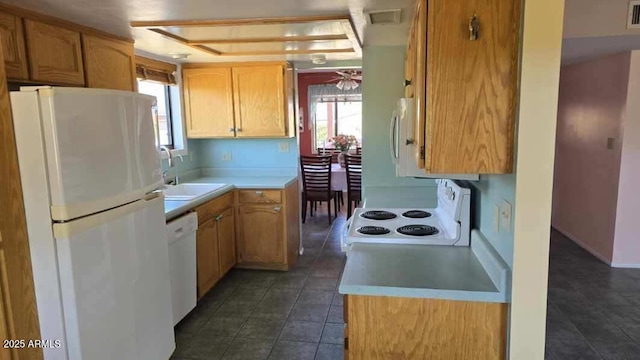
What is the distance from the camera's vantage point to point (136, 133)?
6.51 feet

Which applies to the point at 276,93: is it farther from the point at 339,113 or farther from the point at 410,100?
the point at 339,113

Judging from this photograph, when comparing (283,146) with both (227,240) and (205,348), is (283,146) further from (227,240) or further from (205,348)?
(205,348)

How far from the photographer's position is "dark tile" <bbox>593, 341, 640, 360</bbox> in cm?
238

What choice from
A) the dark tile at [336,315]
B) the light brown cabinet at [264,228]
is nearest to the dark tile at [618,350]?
the dark tile at [336,315]

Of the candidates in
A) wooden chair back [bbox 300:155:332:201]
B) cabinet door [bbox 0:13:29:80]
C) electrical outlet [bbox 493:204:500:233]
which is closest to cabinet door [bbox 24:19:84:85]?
cabinet door [bbox 0:13:29:80]

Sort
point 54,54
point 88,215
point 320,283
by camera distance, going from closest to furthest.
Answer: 1. point 88,215
2. point 54,54
3. point 320,283

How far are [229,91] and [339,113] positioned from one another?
4842 mm

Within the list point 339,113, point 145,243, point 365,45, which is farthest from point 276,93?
point 339,113

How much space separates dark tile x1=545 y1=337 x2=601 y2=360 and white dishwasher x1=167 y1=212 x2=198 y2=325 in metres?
2.31

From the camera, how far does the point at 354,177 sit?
209 inches

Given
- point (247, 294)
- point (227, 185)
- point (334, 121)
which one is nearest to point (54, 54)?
point (227, 185)

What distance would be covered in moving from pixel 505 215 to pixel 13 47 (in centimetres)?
230

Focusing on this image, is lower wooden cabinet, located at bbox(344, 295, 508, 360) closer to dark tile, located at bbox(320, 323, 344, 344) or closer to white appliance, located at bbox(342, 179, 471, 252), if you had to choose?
white appliance, located at bbox(342, 179, 471, 252)

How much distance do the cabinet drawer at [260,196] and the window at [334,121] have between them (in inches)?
193
